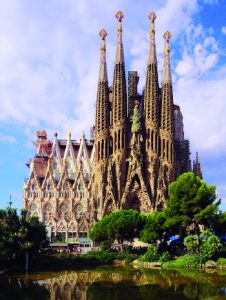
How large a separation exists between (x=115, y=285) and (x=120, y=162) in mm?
47448

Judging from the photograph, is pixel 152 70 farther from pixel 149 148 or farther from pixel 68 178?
pixel 68 178

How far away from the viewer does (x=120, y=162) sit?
77938 mm

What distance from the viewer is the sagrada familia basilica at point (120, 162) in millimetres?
77062

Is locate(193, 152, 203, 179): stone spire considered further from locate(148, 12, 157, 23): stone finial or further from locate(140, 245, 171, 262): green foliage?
locate(140, 245, 171, 262): green foliage

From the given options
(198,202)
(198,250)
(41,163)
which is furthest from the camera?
(41,163)

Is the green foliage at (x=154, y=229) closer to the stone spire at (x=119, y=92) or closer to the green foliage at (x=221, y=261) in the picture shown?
the green foliage at (x=221, y=261)

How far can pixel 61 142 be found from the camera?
94.1 metres

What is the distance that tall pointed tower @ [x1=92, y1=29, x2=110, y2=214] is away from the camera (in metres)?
78.4

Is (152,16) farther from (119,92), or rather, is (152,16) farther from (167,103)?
(167,103)

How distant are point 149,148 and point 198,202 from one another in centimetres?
2995

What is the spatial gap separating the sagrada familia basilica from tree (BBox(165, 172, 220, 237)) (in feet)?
77.7

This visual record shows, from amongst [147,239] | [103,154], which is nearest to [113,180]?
[103,154]

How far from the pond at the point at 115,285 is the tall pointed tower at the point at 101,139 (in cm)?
3776

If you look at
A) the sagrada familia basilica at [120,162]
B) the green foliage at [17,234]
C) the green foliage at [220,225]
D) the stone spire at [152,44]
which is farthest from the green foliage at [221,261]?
the stone spire at [152,44]
